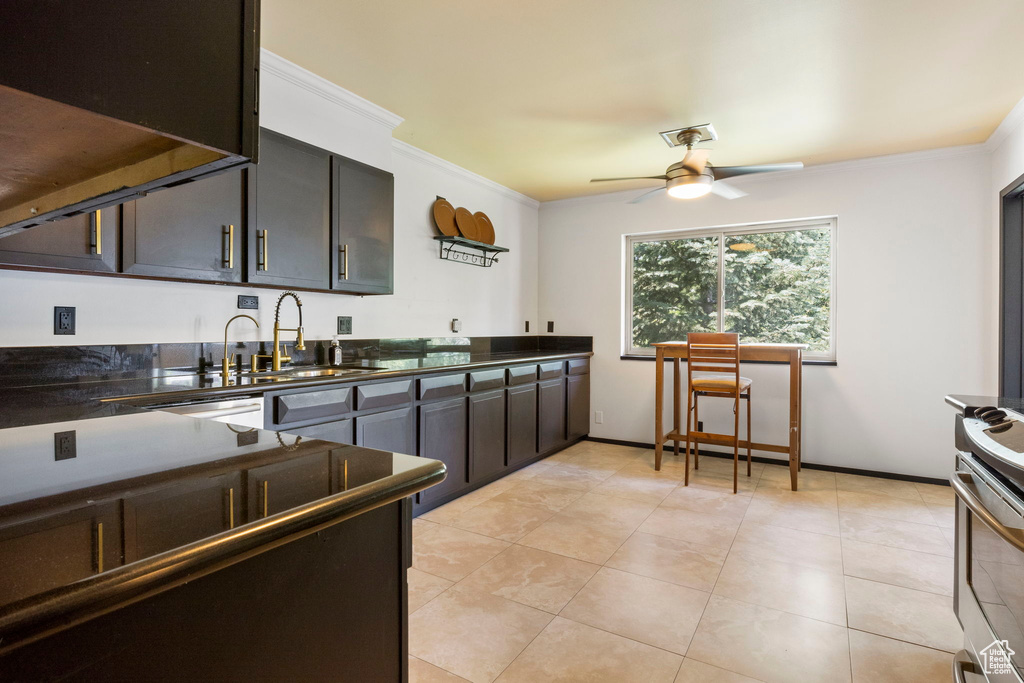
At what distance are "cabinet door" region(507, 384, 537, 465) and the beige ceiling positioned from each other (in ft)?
5.85

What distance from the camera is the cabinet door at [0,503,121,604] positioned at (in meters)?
0.41

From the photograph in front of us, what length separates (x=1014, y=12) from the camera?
6.82 ft

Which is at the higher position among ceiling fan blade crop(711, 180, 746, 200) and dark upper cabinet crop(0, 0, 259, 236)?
ceiling fan blade crop(711, 180, 746, 200)

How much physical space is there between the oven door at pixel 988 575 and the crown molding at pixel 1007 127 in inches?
101

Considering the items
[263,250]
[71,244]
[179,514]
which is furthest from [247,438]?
[263,250]

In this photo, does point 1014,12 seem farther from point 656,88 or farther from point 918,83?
point 656,88

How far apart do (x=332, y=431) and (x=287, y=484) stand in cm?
184

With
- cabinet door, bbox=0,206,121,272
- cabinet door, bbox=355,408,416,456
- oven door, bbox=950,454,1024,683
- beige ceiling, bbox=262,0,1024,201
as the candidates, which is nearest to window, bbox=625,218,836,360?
beige ceiling, bbox=262,0,1024,201

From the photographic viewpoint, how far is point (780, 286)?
4316mm

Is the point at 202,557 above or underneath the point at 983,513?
above

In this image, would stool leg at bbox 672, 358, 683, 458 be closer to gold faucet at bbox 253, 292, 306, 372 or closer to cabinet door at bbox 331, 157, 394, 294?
cabinet door at bbox 331, 157, 394, 294

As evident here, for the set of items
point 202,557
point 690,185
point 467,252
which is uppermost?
point 690,185

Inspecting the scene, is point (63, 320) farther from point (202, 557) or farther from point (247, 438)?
point (202, 557)

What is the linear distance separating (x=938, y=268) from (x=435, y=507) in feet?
12.7
